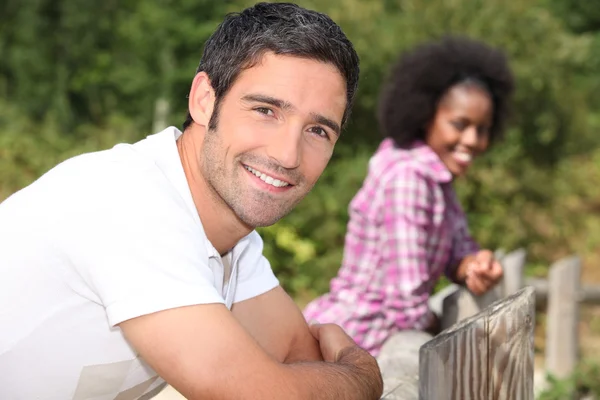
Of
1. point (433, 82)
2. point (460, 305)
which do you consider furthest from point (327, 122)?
point (433, 82)

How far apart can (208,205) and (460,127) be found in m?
2.05

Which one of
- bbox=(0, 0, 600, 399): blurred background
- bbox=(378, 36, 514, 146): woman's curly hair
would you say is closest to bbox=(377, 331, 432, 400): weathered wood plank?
bbox=(378, 36, 514, 146): woman's curly hair

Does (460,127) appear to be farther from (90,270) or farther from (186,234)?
(90,270)

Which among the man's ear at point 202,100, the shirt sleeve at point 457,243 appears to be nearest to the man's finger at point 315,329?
the man's ear at point 202,100

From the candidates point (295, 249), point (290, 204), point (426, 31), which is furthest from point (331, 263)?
point (290, 204)

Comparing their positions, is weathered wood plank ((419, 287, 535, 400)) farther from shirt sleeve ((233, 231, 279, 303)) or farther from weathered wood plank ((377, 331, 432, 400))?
shirt sleeve ((233, 231, 279, 303))

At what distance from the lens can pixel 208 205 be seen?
2.00 metres

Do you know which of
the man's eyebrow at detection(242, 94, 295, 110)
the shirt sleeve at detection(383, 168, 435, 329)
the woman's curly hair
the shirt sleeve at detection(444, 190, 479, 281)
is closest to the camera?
the man's eyebrow at detection(242, 94, 295, 110)

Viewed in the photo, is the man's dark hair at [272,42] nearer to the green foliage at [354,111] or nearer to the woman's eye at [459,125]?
the woman's eye at [459,125]

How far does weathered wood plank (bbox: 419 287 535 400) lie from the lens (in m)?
1.70

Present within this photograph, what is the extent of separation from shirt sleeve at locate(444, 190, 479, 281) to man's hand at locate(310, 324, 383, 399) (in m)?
1.49

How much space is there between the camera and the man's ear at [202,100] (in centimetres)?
205

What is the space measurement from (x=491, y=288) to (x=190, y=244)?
2085 millimetres

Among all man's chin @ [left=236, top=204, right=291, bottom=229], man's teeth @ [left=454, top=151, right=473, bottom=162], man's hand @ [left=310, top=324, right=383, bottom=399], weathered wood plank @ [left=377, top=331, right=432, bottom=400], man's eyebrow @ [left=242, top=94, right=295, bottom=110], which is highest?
man's eyebrow @ [left=242, top=94, right=295, bottom=110]
